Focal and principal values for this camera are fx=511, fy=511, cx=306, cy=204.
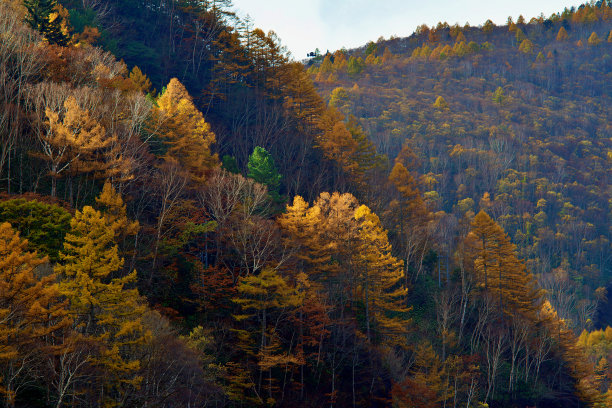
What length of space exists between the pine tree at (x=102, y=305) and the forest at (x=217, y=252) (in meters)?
0.10

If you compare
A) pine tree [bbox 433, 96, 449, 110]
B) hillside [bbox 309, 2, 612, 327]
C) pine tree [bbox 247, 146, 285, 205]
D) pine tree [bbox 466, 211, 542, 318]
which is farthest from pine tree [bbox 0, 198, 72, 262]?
pine tree [bbox 433, 96, 449, 110]

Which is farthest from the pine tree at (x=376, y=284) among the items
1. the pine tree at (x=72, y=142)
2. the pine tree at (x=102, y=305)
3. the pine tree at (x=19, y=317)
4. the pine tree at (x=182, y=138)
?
the pine tree at (x=19, y=317)

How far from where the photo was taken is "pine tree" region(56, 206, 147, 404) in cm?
1923

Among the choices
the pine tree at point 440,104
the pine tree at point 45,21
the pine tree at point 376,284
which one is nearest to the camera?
the pine tree at point 376,284

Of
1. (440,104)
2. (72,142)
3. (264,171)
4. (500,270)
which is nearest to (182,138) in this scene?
(264,171)

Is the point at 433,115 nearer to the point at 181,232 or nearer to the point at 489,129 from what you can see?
the point at 489,129

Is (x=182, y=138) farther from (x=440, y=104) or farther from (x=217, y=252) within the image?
(x=440, y=104)

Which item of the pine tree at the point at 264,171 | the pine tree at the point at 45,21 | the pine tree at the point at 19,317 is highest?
the pine tree at the point at 45,21

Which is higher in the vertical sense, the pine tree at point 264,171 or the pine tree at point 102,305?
the pine tree at point 264,171

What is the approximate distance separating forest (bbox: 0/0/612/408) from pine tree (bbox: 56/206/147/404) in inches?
3.9

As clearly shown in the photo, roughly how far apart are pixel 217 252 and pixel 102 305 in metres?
10.9

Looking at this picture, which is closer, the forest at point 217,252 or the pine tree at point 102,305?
the pine tree at point 102,305

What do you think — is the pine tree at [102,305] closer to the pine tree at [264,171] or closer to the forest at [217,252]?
the forest at [217,252]

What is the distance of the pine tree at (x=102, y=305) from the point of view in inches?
757
